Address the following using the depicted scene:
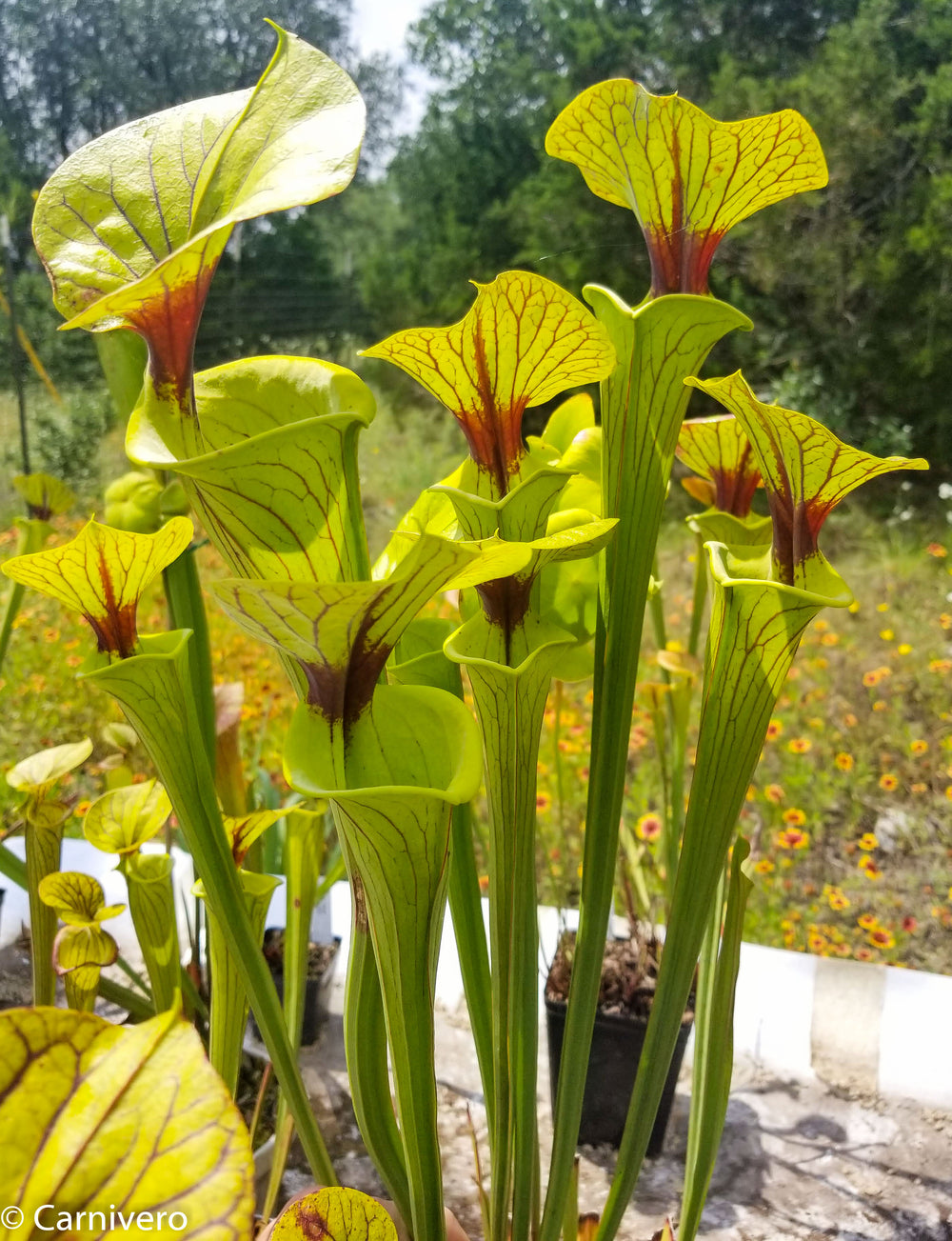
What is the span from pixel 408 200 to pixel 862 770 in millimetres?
3465

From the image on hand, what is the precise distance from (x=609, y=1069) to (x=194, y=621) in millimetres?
721

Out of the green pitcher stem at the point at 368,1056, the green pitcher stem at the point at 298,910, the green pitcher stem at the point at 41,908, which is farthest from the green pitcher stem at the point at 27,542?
the green pitcher stem at the point at 368,1056

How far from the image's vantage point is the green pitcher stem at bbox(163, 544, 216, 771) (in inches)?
20.1

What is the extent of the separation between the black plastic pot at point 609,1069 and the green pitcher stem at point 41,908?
0.51 m

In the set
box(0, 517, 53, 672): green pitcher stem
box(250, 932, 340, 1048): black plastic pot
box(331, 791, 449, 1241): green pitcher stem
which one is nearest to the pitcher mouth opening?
box(331, 791, 449, 1241): green pitcher stem

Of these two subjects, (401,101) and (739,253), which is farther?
(401,101)

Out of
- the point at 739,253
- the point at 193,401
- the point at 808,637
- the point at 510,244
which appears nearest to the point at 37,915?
the point at 193,401

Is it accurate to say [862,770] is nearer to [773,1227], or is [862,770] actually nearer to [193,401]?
[773,1227]

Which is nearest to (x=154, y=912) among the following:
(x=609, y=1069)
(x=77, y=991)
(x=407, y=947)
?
(x=77, y=991)

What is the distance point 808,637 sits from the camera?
8.61ft

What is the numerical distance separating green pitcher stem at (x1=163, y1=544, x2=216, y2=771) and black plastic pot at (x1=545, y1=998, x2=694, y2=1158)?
0.59m

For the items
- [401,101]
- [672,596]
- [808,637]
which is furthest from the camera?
[401,101]

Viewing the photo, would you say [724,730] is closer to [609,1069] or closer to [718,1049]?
[718,1049]

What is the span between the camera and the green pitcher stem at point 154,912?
1.89 ft
